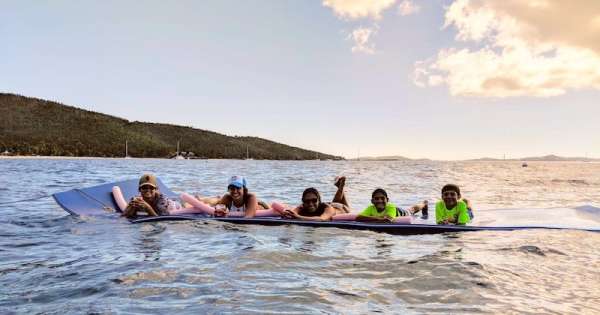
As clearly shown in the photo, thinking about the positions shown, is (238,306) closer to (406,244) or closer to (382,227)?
(406,244)

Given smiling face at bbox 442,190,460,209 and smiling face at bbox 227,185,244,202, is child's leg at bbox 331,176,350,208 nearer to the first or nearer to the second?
smiling face at bbox 227,185,244,202

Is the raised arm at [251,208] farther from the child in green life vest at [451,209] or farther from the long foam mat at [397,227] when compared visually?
the child in green life vest at [451,209]

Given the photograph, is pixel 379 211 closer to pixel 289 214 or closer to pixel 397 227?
pixel 397 227

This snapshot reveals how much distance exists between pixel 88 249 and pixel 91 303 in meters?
2.99

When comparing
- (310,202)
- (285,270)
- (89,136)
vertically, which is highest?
(89,136)

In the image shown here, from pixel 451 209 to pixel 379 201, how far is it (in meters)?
1.53

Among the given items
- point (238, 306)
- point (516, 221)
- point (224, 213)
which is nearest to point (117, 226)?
point (224, 213)

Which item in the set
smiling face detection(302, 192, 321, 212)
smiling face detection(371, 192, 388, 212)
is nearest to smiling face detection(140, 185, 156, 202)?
smiling face detection(302, 192, 321, 212)

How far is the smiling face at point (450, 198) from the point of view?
32.4 ft

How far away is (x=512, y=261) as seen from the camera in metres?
7.04

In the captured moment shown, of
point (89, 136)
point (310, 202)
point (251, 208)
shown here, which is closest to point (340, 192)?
point (310, 202)

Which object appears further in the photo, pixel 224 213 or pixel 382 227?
pixel 224 213

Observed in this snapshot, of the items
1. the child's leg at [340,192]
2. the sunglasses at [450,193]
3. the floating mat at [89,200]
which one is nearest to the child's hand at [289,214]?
the child's leg at [340,192]

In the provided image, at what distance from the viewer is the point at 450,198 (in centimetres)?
995
